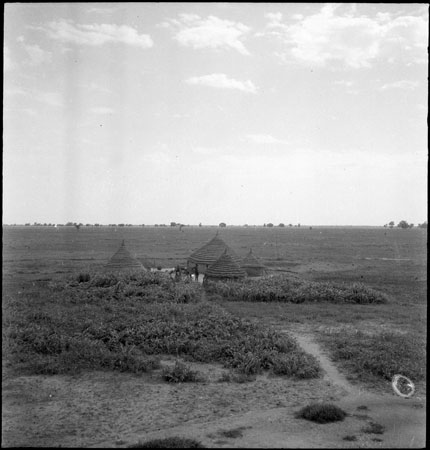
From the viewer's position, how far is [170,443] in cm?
659

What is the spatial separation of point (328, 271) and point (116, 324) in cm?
2794

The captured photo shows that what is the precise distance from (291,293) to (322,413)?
46.3 feet

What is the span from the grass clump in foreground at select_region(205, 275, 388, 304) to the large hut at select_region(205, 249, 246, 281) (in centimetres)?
130

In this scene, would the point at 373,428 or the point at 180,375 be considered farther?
the point at 180,375

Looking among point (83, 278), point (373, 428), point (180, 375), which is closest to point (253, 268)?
point (83, 278)

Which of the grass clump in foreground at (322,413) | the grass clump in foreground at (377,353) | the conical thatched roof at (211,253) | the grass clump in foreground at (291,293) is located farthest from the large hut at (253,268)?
the grass clump in foreground at (322,413)

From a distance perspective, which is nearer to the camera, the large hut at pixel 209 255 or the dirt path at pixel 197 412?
the dirt path at pixel 197 412

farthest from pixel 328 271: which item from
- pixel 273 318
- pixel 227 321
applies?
pixel 227 321

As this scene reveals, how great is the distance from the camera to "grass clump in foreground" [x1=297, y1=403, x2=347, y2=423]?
7645 millimetres

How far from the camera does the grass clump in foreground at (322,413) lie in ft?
25.1

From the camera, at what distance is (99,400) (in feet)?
28.2

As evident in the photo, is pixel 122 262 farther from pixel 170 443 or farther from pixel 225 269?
pixel 170 443

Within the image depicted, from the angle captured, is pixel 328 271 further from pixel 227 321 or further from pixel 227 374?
pixel 227 374

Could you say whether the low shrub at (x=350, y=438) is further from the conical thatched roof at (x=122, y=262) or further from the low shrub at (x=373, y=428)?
the conical thatched roof at (x=122, y=262)
